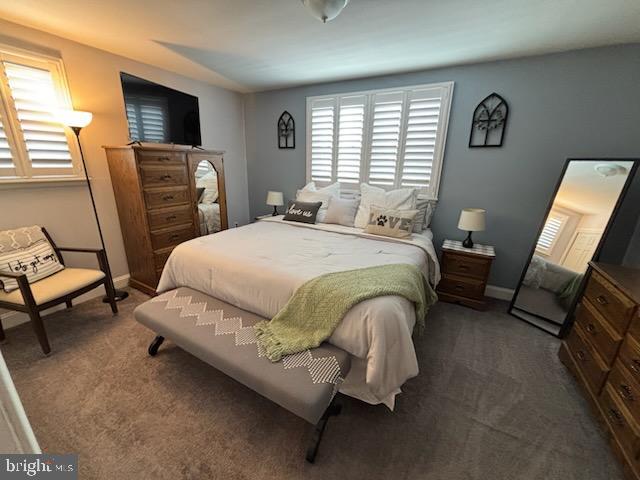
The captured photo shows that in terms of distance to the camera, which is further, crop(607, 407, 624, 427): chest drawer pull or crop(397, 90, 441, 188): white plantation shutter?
crop(397, 90, 441, 188): white plantation shutter

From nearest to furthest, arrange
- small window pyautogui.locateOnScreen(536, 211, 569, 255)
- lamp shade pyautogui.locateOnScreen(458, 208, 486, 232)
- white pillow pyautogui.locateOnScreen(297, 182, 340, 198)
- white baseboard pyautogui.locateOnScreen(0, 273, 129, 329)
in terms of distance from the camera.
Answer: white baseboard pyautogui.locateOnScreen(0, 273, 129, 329), small window pyautogui.locateOnScreen(536, 211, 569, 255), lamp shade pyautogui.locateOnScreen(458, 208, 486, 232), white pillow pyautogui.locateOnScreen(297, 182, 340, 198)

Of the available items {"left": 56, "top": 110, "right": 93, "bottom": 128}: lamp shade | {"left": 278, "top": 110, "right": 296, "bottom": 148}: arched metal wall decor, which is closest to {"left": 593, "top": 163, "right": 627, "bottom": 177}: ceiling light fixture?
{"left": 278, "top": 110, "right": 296, "bottom": 148}: arched metal wall decor

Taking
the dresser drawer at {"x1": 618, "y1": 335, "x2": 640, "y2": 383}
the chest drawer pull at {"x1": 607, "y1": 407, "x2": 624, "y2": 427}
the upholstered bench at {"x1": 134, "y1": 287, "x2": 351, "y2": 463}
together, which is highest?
the dresser drawer at {"x1": 618, "y1": 335, "x2": 640, "y2": 383}

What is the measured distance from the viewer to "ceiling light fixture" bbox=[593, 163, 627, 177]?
2.03 m

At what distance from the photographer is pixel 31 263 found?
2.09 m

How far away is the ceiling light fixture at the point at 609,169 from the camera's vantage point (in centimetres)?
203

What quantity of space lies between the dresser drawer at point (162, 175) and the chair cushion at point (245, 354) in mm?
1250

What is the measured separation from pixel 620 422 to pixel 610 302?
2.09 ft

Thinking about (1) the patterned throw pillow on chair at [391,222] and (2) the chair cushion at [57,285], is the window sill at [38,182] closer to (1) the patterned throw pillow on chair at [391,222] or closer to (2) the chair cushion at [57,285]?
(2) the chair cushion at [57,285]

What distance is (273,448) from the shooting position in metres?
1.35

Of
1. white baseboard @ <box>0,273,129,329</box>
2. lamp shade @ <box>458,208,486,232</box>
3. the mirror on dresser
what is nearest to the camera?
white baseboard @ <box>0,273,129,329</box>

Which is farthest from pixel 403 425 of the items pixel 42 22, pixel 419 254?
pixel 42 22

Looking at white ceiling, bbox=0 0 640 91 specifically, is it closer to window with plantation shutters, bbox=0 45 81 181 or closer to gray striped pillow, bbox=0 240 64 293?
window with plantation shutters, bbox=0 45 81 181

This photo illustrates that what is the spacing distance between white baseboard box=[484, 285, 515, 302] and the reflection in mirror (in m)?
3.28
